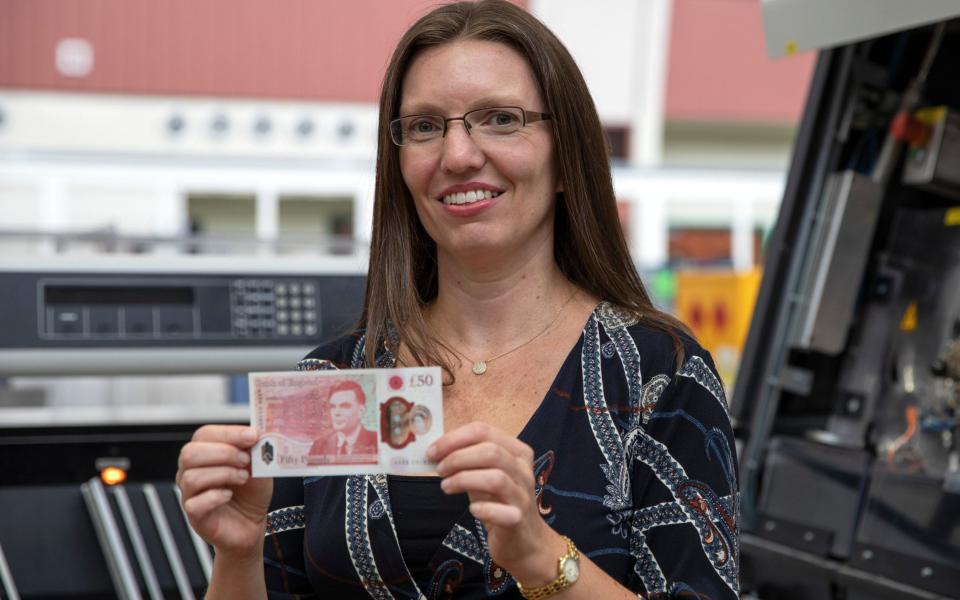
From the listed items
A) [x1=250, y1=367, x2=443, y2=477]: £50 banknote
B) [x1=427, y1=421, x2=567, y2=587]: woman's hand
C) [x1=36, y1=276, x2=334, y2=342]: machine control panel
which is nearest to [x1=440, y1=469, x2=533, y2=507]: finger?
[x1=427, y1=421, x2=567, y2=587]: woman's hand

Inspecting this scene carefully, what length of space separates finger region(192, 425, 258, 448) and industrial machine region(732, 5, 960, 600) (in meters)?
1.91

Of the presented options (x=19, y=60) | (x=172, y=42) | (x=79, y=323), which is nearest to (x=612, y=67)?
(x=172, y=42)

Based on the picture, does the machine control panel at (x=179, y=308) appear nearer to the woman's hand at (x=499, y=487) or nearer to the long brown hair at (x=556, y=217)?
the long brown hair at (x=556, y=217)

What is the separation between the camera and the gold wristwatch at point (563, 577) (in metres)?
1.28

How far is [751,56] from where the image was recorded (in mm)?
14305

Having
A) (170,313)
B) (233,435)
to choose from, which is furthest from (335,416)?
(170,313)

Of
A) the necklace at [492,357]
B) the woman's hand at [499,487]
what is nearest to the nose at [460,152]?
the necklace at [492,357]

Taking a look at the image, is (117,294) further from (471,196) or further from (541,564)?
(541,564)

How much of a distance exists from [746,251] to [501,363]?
1140 cm

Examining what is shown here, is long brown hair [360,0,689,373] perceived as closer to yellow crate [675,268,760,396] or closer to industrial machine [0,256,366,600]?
industrial machine [0,256,366,600]

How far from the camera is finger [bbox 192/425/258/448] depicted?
131 centimetres

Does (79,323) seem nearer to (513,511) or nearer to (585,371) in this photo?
(585,371)

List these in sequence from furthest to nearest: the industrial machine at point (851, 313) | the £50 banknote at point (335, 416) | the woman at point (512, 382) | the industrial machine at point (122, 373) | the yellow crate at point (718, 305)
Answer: the yellow crate at point (718, 305) → the industrial machine at point (851, 313) → the industrial machine at point (122, 373) → the woman at point (512, 382) → the £50 banknote at point (335, 416)

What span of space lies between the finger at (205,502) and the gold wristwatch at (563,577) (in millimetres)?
359
